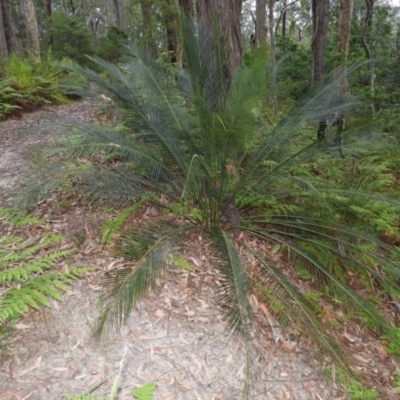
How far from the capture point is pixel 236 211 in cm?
334

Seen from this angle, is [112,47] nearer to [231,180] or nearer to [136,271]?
[231,180]

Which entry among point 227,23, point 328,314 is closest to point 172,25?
point 227,23

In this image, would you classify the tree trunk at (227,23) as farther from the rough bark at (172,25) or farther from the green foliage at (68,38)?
the green foliage at (68,38)

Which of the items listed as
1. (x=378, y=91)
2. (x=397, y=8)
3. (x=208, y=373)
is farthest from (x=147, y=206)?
(x=397, y=8)

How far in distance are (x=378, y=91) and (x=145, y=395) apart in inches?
394

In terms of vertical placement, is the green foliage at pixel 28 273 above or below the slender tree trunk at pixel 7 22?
below

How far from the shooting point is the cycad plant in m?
2.56

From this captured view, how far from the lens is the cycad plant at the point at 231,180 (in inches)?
101

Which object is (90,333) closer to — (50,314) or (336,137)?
(50,314)

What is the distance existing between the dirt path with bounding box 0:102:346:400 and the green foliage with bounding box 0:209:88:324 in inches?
4.0

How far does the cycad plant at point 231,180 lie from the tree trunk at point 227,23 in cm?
54

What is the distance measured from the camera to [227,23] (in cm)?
361

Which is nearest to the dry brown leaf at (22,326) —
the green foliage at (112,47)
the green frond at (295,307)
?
the green frond at (295,307)

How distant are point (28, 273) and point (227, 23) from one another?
124 inches
